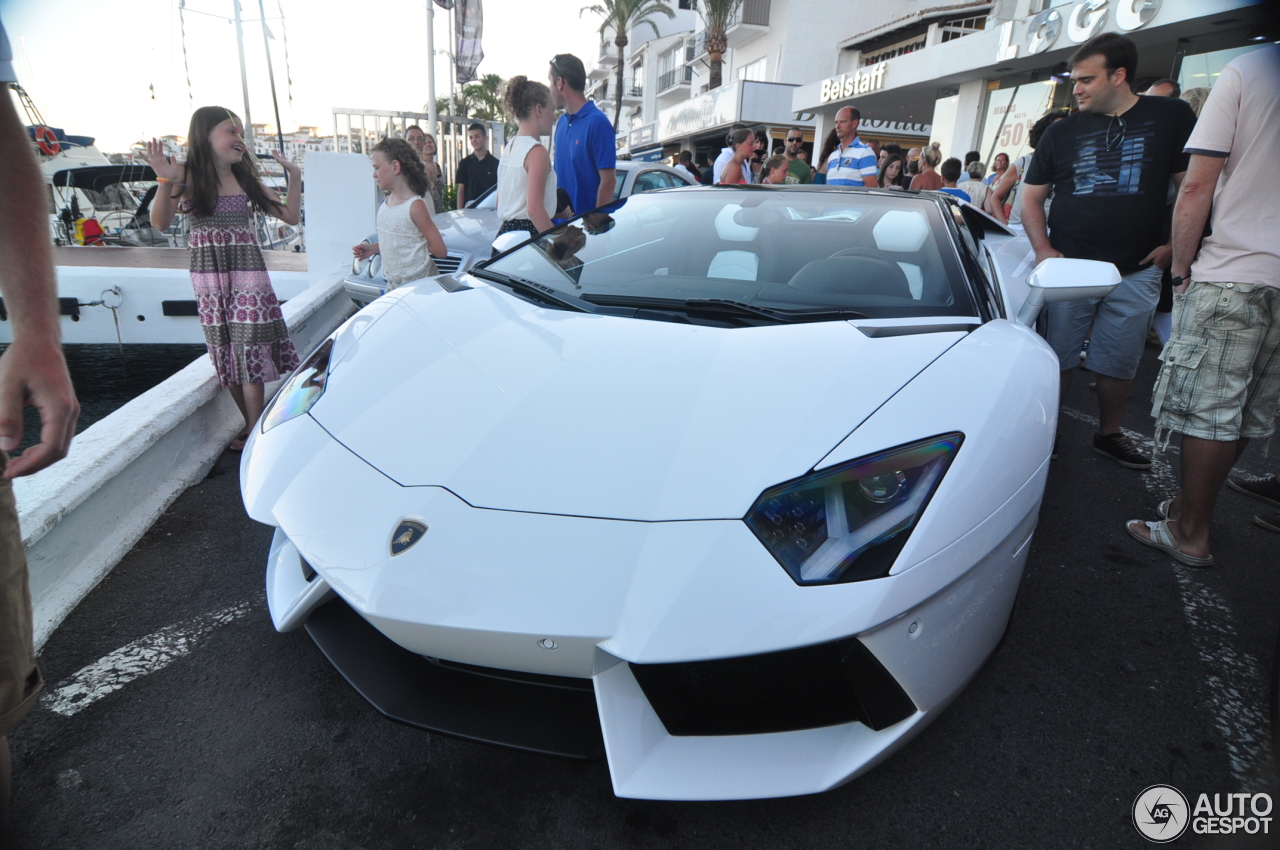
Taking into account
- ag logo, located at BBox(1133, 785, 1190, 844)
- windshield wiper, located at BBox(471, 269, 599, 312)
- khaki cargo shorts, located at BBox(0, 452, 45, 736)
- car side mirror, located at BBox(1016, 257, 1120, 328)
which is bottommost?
ag logo, located at BBox(1133, 785, 1190, 844)

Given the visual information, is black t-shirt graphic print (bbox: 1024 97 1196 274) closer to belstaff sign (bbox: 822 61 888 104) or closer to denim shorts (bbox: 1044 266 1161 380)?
denim shorts (bbox: 1044 266 1161 380)

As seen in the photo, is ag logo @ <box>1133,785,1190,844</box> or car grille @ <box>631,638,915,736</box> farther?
ag logo @ <box>1133,785,1190,844</box>

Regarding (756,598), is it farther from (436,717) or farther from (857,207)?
(857,207)

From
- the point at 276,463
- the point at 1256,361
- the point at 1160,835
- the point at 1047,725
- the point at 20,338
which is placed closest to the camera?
the point at 20,338

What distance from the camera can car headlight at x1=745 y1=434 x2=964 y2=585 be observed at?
1139 millimetres

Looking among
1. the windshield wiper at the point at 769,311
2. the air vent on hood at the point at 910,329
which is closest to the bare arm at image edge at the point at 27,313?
the windshield wiper at the point at 769,311

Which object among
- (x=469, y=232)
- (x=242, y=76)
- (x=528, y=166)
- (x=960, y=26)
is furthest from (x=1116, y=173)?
(x=242, y=76)

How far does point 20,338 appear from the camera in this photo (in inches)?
36.4

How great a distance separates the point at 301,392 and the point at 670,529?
1056 millimetres

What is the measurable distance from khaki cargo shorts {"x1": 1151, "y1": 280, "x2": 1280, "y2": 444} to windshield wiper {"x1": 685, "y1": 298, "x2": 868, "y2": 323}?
1.33 meters

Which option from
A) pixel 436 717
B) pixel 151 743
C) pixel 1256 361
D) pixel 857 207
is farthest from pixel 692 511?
pixel 1256 361

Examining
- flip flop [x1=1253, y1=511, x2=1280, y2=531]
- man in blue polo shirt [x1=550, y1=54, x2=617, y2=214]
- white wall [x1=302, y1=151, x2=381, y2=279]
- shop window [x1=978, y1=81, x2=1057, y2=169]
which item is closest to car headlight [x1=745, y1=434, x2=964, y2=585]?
flip flop [x1=1253, y1=511, x2=1280, y2=531]

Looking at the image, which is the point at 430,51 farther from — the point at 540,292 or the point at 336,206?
the point at 540,292

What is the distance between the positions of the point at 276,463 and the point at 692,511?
89 cm
